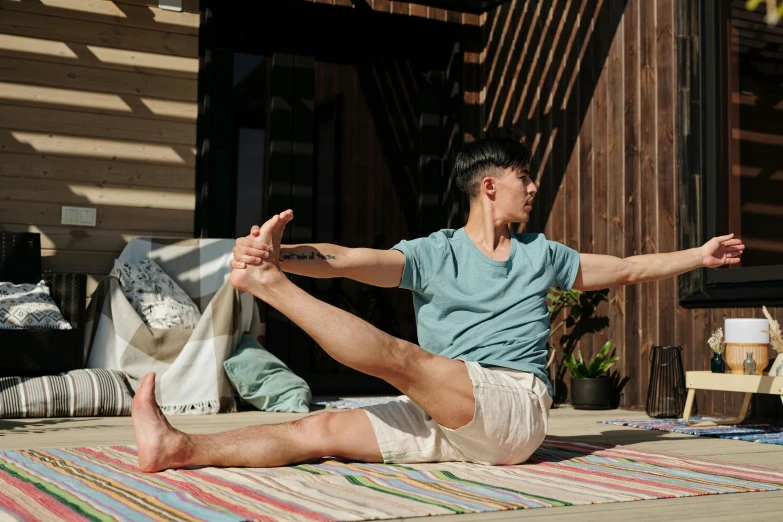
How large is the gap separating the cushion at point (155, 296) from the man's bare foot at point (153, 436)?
2648 millimetres

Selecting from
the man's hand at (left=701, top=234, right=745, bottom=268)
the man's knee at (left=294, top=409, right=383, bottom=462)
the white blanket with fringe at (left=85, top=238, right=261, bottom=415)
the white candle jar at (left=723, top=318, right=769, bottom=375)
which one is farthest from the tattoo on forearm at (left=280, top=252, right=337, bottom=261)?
the white blanket with fringe at (left=85, top=238, right=261, bottom=415)

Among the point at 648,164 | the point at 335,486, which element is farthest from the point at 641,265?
the point at 648,164

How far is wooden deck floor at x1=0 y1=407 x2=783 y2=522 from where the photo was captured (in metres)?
1.82

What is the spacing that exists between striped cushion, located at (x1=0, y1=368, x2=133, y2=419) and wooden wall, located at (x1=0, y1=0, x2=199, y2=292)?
3.57 feet

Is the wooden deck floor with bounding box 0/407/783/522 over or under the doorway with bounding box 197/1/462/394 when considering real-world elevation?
under

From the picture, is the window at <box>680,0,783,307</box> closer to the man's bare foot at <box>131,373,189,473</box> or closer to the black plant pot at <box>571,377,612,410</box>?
the black plant pot at <box>571,377,612,410</box>

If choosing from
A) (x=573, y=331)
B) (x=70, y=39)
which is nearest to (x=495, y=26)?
(x=573, y=331)

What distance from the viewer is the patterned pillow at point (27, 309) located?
4.44m

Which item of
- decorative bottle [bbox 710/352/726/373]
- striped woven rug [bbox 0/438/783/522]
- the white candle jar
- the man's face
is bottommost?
striped woven rug [bbox 0/438/783/522]

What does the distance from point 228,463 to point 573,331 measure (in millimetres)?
3506

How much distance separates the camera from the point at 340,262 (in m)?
2.36

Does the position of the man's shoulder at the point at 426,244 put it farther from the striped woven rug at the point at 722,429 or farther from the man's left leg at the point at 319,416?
the striped woven rug at the point at 722,429

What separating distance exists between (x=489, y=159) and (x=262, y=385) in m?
2.37

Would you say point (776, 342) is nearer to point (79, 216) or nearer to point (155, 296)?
point (155, 296)
